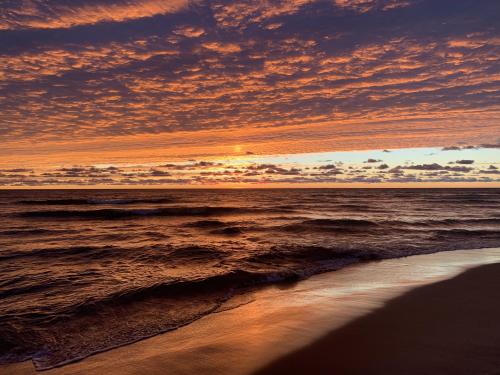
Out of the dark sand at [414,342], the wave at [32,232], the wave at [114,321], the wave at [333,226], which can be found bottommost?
the wave at [333,226]

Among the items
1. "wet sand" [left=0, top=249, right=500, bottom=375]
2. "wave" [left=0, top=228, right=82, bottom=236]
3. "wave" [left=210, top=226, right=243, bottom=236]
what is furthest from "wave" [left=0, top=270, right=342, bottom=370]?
"wave" [left=0, top=228, right=82, bottom=236]

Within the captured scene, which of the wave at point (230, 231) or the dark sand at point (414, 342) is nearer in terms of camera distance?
the dark sand at point (414, 342)

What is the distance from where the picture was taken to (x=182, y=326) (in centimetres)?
739

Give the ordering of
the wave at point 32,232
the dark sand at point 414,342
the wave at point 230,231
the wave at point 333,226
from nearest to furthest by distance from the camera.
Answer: the dark sand at point 414,342 < the wave at point 32,232 < the wave at point 230,231 < the wave at point 333,226

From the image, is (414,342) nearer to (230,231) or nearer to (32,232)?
(230,231)

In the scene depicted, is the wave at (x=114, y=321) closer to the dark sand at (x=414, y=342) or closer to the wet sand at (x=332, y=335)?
the wet sand at (x=332, y=335)

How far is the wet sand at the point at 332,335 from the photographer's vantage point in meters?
5.39

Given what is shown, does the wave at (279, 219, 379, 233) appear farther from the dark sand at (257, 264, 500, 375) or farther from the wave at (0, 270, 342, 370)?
the dark sand at (257, 264, 500, 375)

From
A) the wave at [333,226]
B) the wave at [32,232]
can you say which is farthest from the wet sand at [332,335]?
the wave at [32,232]

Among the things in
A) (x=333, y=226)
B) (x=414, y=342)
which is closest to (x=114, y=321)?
(x=414, y=342)

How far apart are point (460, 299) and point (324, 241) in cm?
989

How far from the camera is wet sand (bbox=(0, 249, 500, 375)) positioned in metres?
5.39

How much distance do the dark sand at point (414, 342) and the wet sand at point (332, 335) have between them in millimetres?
15

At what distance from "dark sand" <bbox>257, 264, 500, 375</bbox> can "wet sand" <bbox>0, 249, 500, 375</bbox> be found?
0.05 ft
